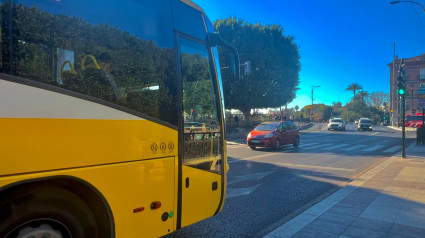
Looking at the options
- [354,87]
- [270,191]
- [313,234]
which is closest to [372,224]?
[313,234]

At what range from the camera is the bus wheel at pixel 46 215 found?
6.43 ft

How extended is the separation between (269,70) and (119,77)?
2792 centimetres

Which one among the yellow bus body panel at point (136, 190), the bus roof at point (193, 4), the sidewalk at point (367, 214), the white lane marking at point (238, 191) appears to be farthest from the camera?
the white lane marking at point (238, 191)

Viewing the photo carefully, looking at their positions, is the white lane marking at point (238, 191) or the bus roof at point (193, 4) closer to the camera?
the bus roof at point (193, 4)

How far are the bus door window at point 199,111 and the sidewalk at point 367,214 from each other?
1.45 m

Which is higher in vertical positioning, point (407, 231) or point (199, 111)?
point (199, 111)

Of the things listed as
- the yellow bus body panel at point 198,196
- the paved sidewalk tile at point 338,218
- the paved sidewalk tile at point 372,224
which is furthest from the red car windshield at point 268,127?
the yellow bus body panel at point 198,196

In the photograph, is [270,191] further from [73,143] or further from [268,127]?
[268,127]

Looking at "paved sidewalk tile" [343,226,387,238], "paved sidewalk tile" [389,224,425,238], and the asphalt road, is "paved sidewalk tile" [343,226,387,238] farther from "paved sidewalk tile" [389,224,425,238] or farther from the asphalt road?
the asphalt road

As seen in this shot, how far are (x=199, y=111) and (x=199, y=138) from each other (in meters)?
0.35

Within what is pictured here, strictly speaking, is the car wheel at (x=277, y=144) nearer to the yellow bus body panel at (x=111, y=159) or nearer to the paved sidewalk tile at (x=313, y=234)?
the paved sidewalk tile at (x=313, y=234)

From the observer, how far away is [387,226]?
4.09 metres

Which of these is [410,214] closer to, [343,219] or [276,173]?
[343,219]

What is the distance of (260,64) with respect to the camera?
28656 millimetres
